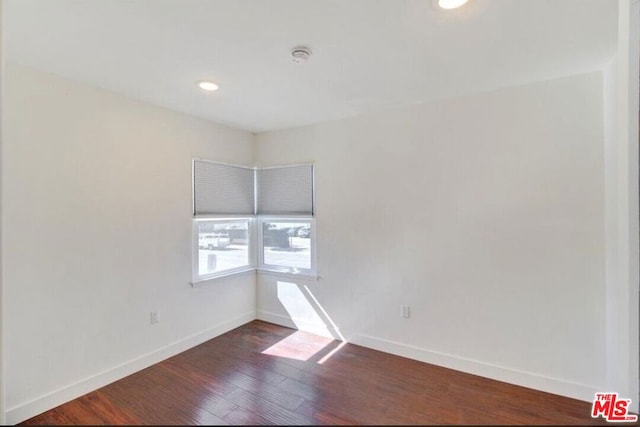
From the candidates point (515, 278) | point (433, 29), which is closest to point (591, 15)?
point (433, 29)

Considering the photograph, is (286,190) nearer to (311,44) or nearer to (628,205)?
(311,44)

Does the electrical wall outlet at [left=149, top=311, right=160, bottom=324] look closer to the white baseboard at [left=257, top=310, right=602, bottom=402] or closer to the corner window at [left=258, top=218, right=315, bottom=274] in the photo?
the corner window at [left=258, top=218, right=315, bottom=274]

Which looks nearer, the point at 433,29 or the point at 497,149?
the point at 433,29

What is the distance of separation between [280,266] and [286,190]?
0.98 meters

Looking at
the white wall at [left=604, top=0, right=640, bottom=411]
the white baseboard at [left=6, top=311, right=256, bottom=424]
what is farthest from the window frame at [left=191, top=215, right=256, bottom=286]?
the white wall at [left=604, top=0, right=640, bottom=411]

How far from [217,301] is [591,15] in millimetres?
3840

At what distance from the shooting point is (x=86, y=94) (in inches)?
92.6

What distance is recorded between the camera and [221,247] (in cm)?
356

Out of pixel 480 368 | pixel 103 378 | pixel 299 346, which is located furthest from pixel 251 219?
pixel 480 368

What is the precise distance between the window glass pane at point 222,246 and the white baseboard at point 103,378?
2.26 feet

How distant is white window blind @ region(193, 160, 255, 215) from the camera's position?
324 cm

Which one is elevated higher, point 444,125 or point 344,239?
point 444,125

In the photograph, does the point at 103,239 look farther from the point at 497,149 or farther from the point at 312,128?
the point at 497,149

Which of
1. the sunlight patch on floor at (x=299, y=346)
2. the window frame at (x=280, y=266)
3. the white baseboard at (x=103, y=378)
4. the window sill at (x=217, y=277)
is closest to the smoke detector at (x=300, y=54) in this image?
the window frame at (x=280, y=266)
